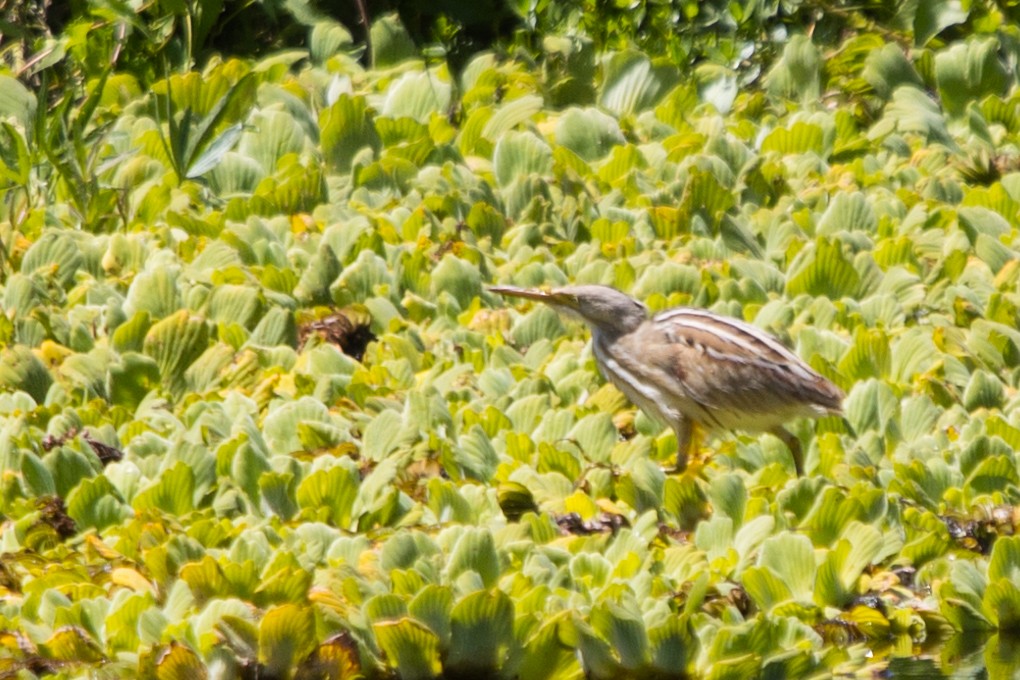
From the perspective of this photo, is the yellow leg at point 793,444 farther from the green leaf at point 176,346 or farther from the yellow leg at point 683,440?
the green leaf at point 176,346

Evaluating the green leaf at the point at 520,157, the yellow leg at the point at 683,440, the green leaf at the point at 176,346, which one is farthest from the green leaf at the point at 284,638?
the green leaf at the point at 520,157

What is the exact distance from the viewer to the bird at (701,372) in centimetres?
576

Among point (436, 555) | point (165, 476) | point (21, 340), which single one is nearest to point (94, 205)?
point (21, 340)

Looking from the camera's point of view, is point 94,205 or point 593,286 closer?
point 593,286

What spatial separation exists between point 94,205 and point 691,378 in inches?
99.2

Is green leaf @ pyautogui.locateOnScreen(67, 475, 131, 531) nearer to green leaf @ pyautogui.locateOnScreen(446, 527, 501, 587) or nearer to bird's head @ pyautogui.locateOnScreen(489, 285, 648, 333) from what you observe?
green leaf @ pyautogui.locateOnScreen(446, 527, 501, 587)

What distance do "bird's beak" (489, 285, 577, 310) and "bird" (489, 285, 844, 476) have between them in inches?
2.8

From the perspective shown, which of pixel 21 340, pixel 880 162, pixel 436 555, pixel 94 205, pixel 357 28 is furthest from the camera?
pixel 357 28

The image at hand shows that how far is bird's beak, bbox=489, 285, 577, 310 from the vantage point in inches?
252

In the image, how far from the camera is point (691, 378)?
19.7ft

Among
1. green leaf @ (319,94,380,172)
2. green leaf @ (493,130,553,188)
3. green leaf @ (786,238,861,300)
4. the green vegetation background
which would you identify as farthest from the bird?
green leaf @ (319,94,380,172)

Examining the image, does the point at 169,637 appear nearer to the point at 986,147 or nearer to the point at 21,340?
the point at 21,340

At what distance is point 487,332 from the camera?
21.6ft

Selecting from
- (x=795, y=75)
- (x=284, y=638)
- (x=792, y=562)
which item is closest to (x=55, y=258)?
(x=284, y=638)
